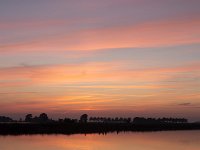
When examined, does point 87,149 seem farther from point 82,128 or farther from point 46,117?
point 46,117

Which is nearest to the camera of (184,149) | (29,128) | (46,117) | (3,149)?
(3,149)

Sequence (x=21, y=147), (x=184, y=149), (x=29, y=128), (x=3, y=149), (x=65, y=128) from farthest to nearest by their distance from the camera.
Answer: (x=65, y=128) < (x=29, y=128) < (x=184, y=149) < (x=21, y=147) < (x=3, y=149)

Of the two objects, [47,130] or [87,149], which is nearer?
[87,149]

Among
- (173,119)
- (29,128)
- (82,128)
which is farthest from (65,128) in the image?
(173,119)

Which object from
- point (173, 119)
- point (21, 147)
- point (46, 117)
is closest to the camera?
point (21, 147)

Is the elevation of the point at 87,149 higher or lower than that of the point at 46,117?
lower

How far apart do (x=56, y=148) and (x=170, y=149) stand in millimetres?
13410

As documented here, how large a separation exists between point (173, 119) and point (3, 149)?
156356 millimetres

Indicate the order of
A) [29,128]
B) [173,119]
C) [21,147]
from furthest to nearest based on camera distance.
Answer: [173,119] < [29,128] < [21,147]

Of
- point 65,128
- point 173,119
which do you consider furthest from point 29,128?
point 173,119

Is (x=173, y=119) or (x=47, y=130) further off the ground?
(x=173, y=119)

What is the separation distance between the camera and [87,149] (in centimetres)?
4528

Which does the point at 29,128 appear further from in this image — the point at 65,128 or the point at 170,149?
the point at 170,149

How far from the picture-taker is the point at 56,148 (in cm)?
4531
